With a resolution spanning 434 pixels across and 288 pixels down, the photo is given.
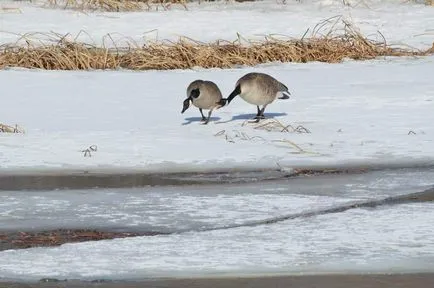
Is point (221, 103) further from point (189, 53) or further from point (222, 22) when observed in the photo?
point (222, 22)

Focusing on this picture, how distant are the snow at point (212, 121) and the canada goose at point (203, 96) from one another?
0.18 meters

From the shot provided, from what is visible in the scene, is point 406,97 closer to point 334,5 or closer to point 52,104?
point 52,104

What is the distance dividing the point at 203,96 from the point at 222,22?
7332 millimetres

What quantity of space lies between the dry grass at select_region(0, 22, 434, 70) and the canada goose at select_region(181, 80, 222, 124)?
382 cm

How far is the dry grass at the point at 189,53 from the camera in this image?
15742 millimetres

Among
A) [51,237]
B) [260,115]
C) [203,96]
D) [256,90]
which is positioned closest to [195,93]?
[203,96]

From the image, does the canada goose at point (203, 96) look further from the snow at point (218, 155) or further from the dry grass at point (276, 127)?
the dry grass at point (276, 127)

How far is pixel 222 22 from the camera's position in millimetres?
19156

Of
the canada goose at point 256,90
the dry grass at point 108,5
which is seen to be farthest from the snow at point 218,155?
the dry grass at point 108,5

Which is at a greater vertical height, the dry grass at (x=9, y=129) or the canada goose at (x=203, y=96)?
the canada goose at (x=203, y=96)

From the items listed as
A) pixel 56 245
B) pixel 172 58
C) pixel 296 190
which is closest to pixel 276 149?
pixel 296 190

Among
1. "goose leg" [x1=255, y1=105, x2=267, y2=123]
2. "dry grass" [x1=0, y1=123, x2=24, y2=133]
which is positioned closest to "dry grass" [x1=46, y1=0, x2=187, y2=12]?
"goose leg" [x1=255, y1=105, x2=267, y2=123]

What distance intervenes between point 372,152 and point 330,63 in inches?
233

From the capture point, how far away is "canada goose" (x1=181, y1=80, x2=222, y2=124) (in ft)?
39.1
